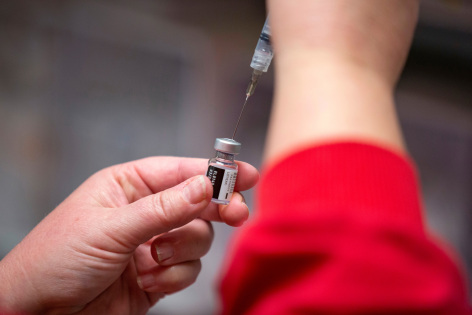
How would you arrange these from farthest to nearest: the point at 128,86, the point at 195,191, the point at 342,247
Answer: the point at 128,86 < the point at 195,191 < the point at 342,247

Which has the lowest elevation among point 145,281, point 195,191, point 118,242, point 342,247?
point 145,281

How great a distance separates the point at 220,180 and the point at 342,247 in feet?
1.21

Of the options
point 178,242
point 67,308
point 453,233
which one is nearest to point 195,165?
point 178,242

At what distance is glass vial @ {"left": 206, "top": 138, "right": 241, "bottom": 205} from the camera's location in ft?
2.01

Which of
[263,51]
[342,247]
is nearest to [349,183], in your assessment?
[342,247]

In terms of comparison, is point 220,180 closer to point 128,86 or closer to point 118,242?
point 118,242

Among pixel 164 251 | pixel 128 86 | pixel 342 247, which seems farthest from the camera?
pixel 128 86

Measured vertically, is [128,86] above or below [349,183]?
below

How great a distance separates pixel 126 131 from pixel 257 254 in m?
1.24

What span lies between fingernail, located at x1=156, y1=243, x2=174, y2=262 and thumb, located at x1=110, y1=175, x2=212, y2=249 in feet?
0.34

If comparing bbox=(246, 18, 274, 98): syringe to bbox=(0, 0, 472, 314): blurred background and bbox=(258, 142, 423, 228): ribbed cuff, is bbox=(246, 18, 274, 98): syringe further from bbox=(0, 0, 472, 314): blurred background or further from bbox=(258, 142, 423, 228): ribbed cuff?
bbox=(0, 0, 472, 314): blurred background

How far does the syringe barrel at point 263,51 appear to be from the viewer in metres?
0.69

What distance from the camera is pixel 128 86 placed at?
4.69ft

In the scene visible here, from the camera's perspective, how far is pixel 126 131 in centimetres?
144
